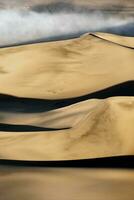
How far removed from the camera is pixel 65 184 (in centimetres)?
175

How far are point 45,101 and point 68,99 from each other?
0.12 meters

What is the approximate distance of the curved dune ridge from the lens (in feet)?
6.79

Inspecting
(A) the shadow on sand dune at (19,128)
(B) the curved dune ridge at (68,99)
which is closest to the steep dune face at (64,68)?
→ (B) the curved dune ridge at (68,99)

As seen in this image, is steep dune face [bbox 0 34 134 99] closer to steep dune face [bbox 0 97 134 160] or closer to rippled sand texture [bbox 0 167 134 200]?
steep dune face [bbox 0 97 134 160]

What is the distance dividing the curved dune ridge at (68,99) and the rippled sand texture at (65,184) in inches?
5.2

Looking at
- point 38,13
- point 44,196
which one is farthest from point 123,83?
point 38,13

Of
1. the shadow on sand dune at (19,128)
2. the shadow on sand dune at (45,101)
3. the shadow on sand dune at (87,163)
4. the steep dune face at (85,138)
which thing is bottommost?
the shadow on sand dune at (45,101)

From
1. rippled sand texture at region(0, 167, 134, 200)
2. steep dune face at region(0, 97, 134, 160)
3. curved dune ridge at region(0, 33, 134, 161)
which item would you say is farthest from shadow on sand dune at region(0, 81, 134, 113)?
rippled sand texture at region(0, 167, 134, 200)

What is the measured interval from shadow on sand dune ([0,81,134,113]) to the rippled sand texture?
84 centimetres

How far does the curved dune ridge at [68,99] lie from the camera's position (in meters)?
2.07

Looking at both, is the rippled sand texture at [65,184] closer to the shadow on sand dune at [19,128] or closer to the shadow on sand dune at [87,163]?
the shadow on sand dune at [87,163]

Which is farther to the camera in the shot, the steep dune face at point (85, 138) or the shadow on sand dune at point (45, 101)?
the shadow on sand dune at point (45, 101)

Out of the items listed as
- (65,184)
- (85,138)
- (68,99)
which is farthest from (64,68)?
(65,184)

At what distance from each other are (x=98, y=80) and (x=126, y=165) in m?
1.24
